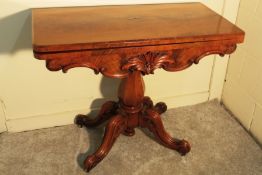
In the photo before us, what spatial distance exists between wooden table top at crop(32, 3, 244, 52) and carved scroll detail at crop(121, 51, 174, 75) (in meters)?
0.06

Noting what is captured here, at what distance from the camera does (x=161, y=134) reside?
1.44 m

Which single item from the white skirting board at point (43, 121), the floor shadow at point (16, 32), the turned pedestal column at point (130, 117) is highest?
the floor shadow at point (16, 32)

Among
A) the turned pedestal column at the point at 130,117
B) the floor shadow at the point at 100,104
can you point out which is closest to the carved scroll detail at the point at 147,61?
the turned pedestal column at the point at 130,117

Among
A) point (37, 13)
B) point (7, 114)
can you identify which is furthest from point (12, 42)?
point (7, 114)

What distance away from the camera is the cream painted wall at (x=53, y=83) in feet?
4.25

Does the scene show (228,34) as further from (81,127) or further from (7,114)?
(7,114)

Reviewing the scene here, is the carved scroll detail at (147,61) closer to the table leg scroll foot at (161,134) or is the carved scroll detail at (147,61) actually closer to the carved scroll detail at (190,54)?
the carved scroll detail at (190,54)

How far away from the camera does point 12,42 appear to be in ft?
4.33

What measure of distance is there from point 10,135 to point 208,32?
1.10 metres

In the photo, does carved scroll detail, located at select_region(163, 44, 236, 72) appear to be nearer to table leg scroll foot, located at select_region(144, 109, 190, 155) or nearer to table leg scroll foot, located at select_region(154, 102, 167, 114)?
table leg scroll foot, located at select_region(144, 109, 190, 155)

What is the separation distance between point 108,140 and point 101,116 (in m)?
0.18

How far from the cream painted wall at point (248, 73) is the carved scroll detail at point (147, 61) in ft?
2.14

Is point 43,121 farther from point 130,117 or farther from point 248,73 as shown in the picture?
point 248,73

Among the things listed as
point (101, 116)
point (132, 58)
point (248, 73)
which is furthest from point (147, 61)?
point (248, 73)
